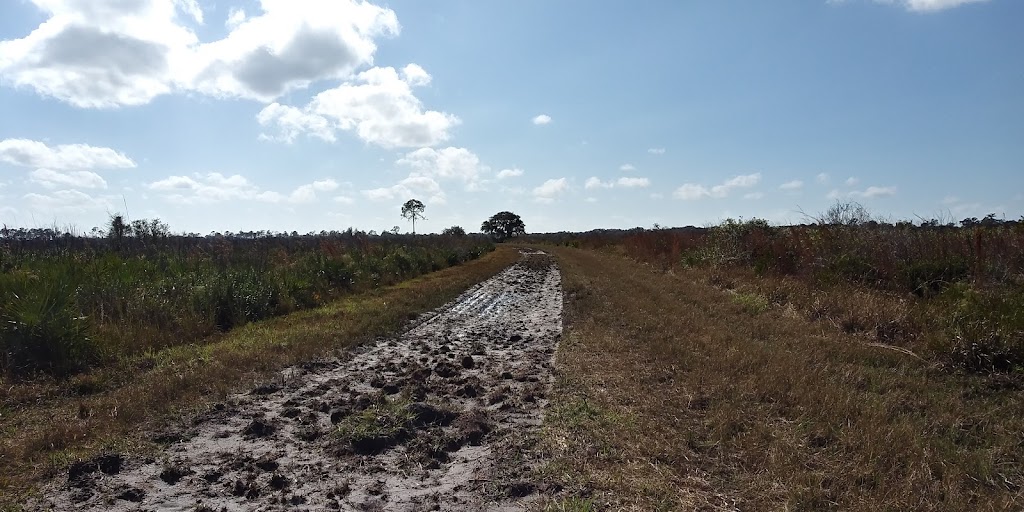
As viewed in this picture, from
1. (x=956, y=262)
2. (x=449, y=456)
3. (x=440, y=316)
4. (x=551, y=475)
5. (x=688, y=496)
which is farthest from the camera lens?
(x=440, y=316)

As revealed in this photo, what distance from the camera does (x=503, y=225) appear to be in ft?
338

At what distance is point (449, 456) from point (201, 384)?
11.8 feet

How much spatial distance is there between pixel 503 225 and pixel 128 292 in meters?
93.4

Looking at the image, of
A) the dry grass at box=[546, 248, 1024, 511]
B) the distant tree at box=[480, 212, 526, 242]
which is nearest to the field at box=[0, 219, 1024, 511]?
the dry grass at box=[546, 248, 1024, 511]

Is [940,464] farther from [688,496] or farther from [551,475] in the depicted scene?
[551,475]

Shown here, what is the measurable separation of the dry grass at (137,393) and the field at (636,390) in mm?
32

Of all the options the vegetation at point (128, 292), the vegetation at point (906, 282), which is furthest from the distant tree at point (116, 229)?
the vegetation at point (906, 282)

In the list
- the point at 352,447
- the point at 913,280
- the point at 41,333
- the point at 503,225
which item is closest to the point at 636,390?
the point at 352,447

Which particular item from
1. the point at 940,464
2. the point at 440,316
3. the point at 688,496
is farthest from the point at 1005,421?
the point at 440,316

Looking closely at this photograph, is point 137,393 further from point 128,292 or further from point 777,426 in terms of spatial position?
point 777,426

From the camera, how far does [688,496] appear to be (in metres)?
3.78

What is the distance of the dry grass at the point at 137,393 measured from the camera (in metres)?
4.56

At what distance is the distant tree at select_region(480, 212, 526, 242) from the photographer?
335 feet

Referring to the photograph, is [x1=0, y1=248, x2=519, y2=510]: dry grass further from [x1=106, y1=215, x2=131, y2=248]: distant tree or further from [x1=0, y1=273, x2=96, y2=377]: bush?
[x1=106, y1=215, x2=131, y2=248]: distant tree
